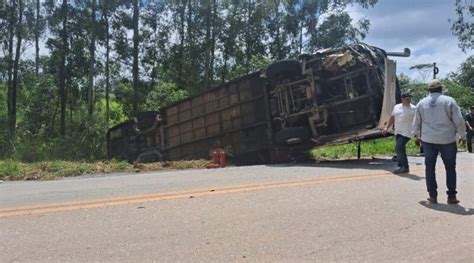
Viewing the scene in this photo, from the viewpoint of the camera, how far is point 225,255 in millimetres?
4570

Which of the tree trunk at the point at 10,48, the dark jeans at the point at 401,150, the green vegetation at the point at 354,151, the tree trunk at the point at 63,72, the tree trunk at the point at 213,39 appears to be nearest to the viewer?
the dark jeans at the point at 401,150

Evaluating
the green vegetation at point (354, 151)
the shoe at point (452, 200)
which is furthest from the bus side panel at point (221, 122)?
the shoe at point (452, 200)

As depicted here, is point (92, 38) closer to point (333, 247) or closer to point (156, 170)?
point (156, 170)

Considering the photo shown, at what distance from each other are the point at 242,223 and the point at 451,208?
2686 millimetres

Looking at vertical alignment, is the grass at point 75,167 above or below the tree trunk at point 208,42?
below

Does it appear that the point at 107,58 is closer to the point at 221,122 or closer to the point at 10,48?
the point at 10,48

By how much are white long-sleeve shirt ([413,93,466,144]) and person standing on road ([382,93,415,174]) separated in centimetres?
263

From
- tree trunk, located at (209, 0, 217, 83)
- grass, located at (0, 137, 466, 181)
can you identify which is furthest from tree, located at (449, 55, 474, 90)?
grass, located at (0, 137, 466, 181)

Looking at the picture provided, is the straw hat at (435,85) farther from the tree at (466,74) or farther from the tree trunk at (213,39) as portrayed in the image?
the tree at (466,74)

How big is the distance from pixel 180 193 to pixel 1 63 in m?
32.5

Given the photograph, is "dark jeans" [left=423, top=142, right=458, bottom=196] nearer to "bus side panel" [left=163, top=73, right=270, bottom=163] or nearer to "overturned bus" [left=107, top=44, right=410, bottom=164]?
"overturned bus" [left=107, top=44, right=410, bottom=164]

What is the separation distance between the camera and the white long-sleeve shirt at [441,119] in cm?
666

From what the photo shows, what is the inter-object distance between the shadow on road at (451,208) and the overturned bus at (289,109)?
4.92 metres

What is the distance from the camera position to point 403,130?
9.55 meters
